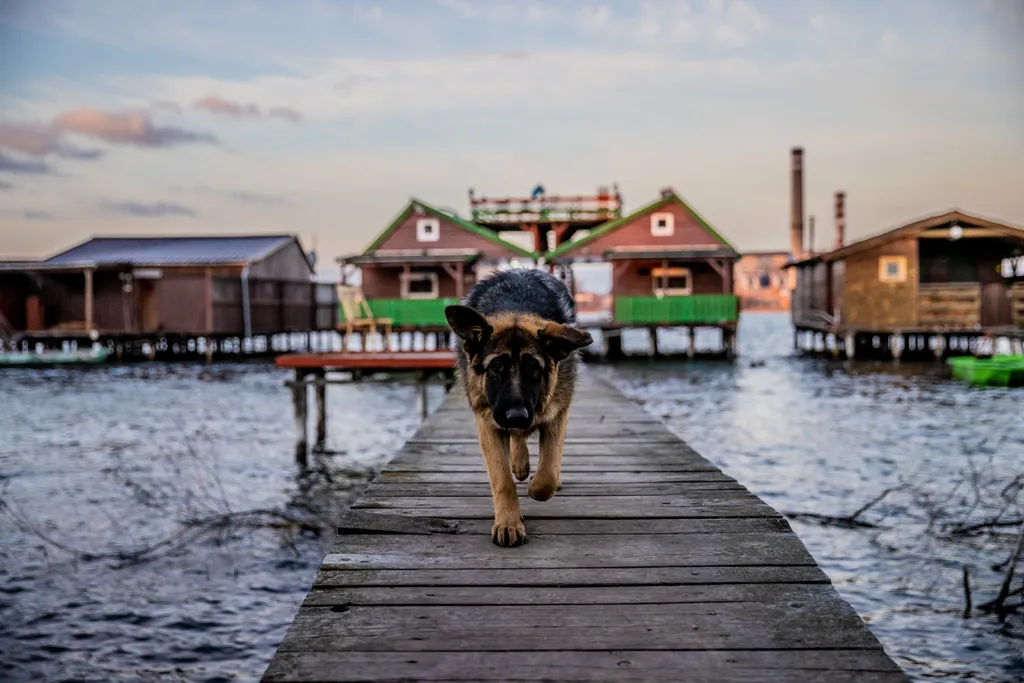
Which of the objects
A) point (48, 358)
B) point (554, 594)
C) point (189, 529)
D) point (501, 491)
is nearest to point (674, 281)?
point (48, 358)

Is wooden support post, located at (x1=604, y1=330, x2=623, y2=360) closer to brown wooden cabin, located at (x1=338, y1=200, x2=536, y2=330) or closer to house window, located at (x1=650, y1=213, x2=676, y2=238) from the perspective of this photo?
house window, located at (x1=650, y1=213, x2=676, y2=238)

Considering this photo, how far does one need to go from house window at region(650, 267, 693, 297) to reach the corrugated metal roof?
814 inches

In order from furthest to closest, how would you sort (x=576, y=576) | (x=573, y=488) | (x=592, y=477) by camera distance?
(x=592, y=477), (x=573, y=488), (x=576, y=576)

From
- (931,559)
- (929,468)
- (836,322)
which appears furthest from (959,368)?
(931,559)

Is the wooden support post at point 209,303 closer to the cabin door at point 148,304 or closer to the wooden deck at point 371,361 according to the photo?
the cabin door at point 148,304

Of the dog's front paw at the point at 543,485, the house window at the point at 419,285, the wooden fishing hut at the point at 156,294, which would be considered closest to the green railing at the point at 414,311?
the house window at the point at 419,285

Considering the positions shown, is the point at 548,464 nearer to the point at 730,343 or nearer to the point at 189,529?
the point at 189,529

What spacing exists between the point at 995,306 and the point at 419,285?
26390 millimetres

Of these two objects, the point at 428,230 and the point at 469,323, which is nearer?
the point at 469,323

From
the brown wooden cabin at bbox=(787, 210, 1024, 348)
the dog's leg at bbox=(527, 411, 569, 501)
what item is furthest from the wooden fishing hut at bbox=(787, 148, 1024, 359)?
the dog's leg at bbox=(527, 411, 569, 501)

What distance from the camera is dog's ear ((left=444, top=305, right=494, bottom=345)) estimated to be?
373 cm

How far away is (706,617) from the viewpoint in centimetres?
Result: 311

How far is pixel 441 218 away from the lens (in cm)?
3972

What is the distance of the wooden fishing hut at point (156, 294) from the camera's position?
132 feet
